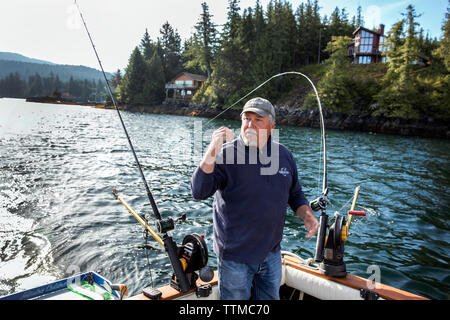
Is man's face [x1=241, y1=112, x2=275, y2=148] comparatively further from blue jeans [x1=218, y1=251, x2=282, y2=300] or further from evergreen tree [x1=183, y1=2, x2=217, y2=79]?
evergreen tree [x1=183, y1=2, x2=217, y2=79]

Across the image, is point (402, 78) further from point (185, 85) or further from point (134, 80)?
point (134, 80)

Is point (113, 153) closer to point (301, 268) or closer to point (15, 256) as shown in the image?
point (15, 256)

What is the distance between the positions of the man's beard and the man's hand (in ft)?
3.01

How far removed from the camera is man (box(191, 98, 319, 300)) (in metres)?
2.52

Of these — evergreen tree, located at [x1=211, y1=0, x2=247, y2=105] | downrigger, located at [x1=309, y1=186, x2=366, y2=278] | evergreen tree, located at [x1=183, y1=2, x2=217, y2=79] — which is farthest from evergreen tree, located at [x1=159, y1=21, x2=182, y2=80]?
downrigger, located at [x1=309, y1=186, x2=366, y2=278]

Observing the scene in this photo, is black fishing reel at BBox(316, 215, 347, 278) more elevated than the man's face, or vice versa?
the man's face

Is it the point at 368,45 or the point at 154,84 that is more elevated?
the point at 368,45

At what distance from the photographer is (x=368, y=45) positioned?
191ft

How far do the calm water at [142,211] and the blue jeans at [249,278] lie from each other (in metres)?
3.46

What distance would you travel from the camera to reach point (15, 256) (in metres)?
6.13

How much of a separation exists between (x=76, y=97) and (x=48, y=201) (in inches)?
5569

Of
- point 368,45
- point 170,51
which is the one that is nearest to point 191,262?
point 368,45

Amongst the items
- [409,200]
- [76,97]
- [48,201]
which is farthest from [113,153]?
[76,97]

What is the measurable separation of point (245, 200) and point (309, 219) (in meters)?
0.86
